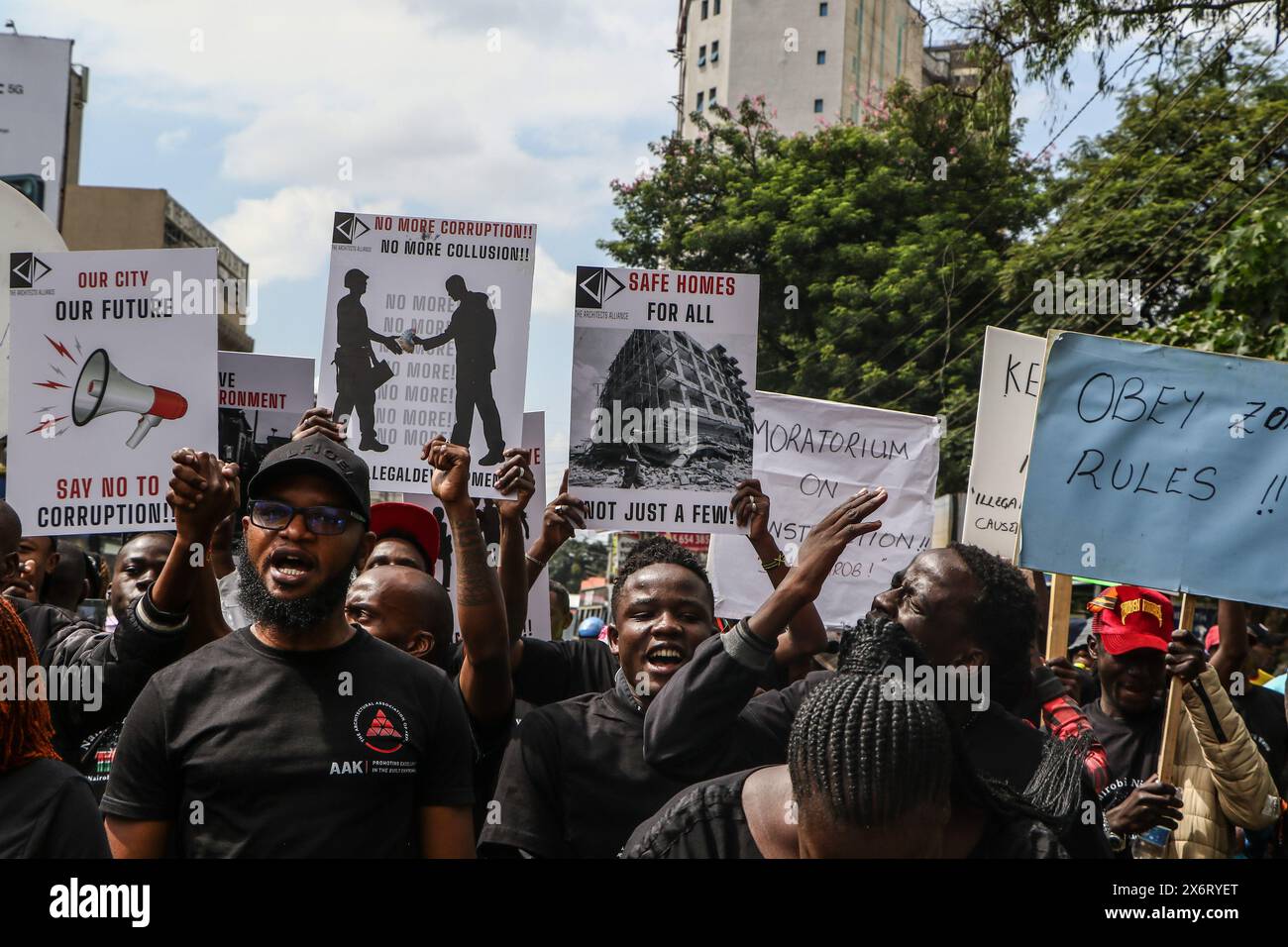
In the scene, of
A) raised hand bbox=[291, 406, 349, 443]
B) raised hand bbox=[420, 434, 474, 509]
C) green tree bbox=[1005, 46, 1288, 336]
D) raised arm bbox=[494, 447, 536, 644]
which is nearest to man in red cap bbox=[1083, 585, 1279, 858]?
raised arm bbox=[494, 447, 536, 644]

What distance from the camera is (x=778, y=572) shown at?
4.36 meters

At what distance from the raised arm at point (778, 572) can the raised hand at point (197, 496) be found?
70.0 inches

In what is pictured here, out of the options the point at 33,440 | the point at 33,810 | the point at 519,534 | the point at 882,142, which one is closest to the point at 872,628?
the point at 33,810

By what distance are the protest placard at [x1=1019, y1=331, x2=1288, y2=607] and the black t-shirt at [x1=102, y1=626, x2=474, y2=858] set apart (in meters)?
2.81

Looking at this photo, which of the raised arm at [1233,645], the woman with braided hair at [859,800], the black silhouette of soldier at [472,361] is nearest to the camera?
the woman with braided hair at [859,800]

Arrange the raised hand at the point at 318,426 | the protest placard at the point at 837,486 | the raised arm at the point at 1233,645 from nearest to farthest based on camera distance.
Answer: the raised hand at the point at 318,426 → the raised arm at the point at 1233,645 → the protest placard at the point at 837,486

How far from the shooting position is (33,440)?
4.56 meters

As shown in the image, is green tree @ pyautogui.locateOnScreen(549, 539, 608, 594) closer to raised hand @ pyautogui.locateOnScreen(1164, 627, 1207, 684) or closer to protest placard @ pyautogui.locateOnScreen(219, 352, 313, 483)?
protest placard @ pyautogui.locateOnScreen(219, 352, 313, 483)

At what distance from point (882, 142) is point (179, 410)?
76.3 ft

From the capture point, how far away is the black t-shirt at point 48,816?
2.33 metres

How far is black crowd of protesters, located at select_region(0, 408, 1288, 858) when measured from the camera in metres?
2.25

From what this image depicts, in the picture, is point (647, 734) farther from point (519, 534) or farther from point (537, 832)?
point (519, 534)

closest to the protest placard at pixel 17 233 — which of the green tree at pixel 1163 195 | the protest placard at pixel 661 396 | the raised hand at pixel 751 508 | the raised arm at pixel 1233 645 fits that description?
the protest placard at pixel 661 396

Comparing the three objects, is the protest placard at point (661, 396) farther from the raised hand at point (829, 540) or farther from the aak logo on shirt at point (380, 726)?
the aak logo on shirt at point (380, 726)
